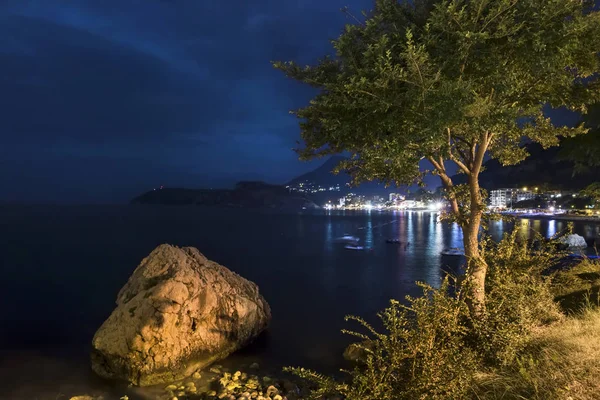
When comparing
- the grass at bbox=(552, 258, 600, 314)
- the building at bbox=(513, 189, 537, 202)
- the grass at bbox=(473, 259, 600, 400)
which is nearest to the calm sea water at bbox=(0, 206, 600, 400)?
the grass at bbox=(552, 258, 600, 314)

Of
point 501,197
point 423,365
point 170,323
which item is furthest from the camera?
point 501,197

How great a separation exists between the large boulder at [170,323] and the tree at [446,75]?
7.90 meters

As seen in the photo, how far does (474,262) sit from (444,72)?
375 cm

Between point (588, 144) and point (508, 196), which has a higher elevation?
point (588, 144)

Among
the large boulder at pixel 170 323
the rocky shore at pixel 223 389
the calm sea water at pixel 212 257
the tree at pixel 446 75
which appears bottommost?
the calm sea water at pixel 212 257

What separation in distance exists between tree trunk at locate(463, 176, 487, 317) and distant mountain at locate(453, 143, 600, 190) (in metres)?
92.6

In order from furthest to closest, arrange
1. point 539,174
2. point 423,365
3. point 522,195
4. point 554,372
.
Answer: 1. point 522,195
2. point 539,174
3. point 423,365
4. point 554,372

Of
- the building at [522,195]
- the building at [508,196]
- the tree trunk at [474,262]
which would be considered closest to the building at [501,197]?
the building at [508,196]

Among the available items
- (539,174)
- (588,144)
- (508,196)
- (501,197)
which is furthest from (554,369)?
(501,197)

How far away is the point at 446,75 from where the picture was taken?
6.11 m

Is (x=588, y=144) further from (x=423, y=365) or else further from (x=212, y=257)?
(x=212, y=257)

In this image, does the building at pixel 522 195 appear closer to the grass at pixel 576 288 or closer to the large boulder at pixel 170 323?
the grass at pixel 576 288

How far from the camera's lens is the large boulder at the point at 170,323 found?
11391 millimetres

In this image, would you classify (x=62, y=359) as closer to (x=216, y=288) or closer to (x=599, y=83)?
(x=216, y=288)
